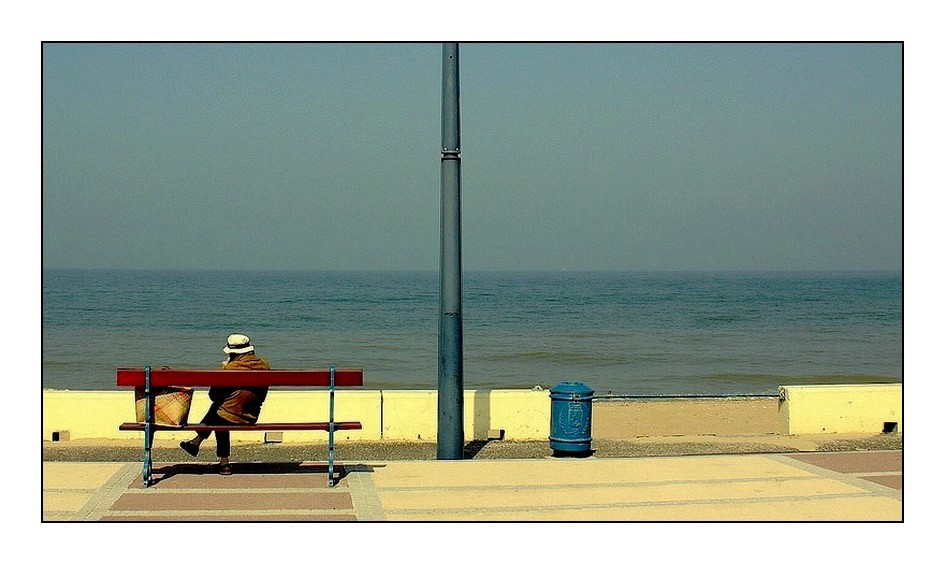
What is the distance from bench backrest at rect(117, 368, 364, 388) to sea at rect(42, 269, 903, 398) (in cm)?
815

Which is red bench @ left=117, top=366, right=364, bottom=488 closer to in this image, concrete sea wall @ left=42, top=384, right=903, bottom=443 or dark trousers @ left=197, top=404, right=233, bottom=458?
dark trousers @ left=197, top=404, right=233, bottom=458

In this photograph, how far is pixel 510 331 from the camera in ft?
199

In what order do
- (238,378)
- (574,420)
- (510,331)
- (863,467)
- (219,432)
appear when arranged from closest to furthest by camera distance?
(238,378), (219,432), (863,467), (574,420), (510,331)

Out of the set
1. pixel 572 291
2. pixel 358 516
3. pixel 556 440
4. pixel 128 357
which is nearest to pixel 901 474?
pixel 556 440

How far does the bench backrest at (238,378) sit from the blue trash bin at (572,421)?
292cm

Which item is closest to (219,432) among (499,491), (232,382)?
(232,382)

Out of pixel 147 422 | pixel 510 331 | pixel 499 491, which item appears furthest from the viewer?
pixel 510 331

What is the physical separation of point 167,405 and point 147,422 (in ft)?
0.77

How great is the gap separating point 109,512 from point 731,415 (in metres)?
12.7

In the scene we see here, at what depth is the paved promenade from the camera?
9594 millimetres

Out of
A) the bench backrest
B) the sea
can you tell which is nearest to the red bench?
the bench backrest

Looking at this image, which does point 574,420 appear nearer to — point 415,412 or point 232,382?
point 415,412

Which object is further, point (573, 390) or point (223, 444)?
point (573, 390)

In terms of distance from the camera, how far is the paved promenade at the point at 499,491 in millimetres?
9594
